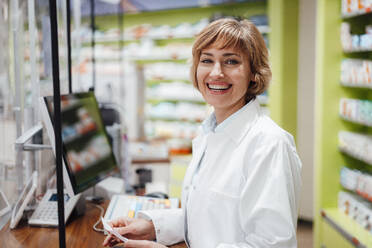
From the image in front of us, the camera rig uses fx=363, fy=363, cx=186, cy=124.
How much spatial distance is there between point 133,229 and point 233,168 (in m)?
0.52

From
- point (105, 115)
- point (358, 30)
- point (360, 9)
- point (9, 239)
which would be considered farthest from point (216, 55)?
point (358, 30)

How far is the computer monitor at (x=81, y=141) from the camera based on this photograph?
1.59m

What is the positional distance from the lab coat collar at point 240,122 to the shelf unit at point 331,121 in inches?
→ 96.5

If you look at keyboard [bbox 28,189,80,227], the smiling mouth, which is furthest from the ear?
keyboard [bbox 28,189,80,227]

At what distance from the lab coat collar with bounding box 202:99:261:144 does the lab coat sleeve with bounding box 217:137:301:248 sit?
0.14 m

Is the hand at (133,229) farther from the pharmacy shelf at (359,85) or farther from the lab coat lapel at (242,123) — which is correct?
the pharmacy shelf at (359,85)

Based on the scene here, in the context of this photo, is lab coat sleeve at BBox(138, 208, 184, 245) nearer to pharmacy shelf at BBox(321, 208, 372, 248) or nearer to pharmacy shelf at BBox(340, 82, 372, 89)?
pharmacy shelf at BBox(321, 208, 372, 248)

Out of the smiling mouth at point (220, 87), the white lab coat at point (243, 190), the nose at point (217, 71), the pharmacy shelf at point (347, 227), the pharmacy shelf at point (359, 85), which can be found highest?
the nose at point (217, 71)

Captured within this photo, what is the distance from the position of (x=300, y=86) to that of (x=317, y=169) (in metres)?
1.37

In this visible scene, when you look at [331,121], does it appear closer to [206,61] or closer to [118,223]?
[206,61]

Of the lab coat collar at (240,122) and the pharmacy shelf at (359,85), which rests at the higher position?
the pharmacy shelf at (359,85)

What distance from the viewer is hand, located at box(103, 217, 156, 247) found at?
1.50m

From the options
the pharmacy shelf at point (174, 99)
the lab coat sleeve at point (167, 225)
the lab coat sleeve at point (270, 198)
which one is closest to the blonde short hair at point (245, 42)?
the lab coat sleeve at point (270, 198)

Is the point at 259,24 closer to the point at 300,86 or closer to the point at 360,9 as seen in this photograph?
the point at 300,86
